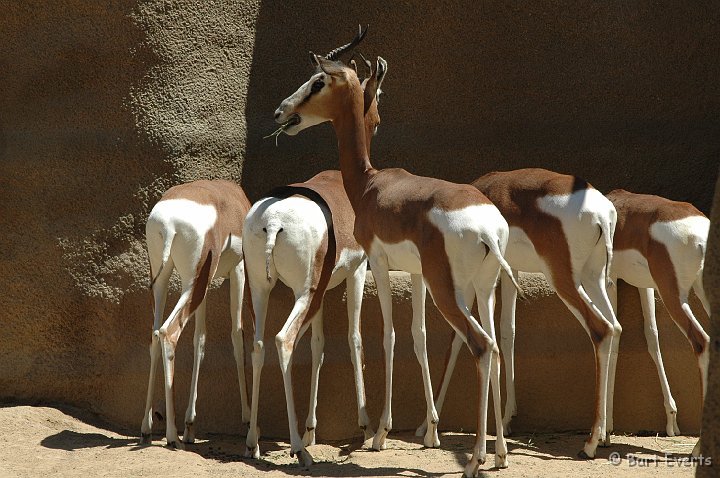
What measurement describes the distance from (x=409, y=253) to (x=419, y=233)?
24 centimetres

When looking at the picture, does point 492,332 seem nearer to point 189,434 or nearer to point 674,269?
point 674,269

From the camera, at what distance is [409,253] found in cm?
670

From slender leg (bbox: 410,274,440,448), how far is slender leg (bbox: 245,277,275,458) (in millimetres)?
1113

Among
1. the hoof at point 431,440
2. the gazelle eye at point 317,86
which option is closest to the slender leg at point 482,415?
the hoof at point 431,440

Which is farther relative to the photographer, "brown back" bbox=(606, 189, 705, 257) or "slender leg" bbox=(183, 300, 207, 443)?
"slender leg" bbox=(183, 300, 207, 443)

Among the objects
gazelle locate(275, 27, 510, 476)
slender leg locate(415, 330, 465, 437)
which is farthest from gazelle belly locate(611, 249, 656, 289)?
slender leg locate(415, 330, 465, 437)

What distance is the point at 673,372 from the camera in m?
7.80

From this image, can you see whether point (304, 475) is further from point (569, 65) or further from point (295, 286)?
point (569, 65)

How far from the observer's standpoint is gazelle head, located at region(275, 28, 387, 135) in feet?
24.6

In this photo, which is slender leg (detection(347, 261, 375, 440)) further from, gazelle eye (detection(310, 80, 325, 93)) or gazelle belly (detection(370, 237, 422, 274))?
gazelle eye (detection(310, 80, 325, 93))

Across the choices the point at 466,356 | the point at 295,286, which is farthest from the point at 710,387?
the point at 466,356

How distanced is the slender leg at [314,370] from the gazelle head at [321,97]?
57.8 inches

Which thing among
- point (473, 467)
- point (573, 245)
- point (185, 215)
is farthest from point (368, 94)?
point (473, 467)

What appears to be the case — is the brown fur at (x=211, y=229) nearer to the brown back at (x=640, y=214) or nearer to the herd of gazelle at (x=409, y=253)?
the herd of gazelle at (x=409, y=253)
